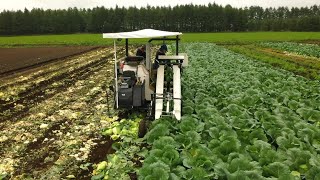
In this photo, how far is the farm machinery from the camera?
8938mm

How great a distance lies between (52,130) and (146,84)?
3.02 metres

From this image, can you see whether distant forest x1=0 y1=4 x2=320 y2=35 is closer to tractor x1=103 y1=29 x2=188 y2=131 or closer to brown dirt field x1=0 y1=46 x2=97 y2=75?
brown dirt field x1=0 y1=46 x2=97 y2=75

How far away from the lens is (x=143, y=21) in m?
105

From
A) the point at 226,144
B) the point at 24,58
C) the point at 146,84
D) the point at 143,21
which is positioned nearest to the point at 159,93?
the point at 146,84

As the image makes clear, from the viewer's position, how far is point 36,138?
8602mm

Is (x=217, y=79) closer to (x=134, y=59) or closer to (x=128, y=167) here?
(x=134, y=59)

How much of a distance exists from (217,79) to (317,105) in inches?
197

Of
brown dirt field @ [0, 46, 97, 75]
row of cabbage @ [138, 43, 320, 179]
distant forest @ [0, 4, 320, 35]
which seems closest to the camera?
row of cabbage @ [138, 43, 320, 179]

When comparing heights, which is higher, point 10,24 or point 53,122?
point 10,24

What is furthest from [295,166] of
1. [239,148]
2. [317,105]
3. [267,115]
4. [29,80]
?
[29,80]

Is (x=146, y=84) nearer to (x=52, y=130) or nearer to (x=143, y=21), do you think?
(x=52, y=130)

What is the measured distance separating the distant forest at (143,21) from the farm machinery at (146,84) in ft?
296

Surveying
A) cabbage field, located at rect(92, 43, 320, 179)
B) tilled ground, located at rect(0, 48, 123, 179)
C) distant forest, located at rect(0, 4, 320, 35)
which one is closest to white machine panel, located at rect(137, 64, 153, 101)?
cabbage field, located at rect(92, 43, 320, 179)

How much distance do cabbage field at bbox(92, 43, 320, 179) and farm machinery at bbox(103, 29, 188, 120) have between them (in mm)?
488
